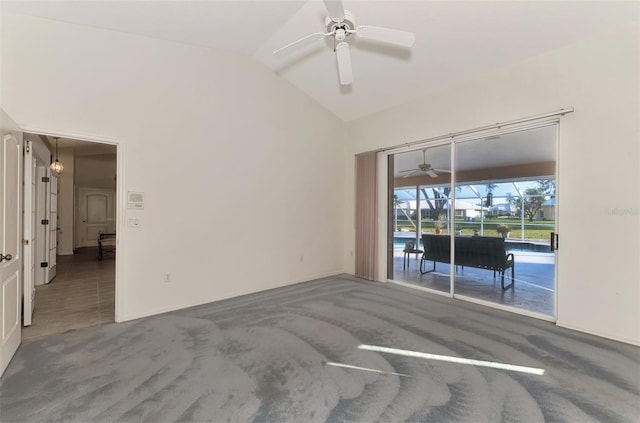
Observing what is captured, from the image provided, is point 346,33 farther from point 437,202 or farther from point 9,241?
point 437,202

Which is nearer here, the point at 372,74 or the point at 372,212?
the point at 372,74

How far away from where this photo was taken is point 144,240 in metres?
3.45

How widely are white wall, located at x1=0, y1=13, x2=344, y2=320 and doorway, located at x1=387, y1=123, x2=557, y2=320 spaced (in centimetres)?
186

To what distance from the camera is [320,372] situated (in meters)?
2.29

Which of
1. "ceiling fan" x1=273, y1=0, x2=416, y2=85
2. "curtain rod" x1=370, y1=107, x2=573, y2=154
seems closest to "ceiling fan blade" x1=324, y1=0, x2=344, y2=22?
"ceiling fan" x1=273, y1=0, x2=416, y2=85

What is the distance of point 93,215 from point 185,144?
28.3 feet

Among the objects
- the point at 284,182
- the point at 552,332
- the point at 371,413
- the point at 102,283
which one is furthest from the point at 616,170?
the point at 102,283

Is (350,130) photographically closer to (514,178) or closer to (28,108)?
(514,178)

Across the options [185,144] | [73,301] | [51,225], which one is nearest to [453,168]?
[185,144]

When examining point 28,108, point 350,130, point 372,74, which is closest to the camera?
point 28,108

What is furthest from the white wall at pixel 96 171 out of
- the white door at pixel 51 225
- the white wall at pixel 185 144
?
the white wall at pixel 185 144

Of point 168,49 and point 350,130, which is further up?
point 168,49

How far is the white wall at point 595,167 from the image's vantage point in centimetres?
281

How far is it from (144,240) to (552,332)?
15.1ft
